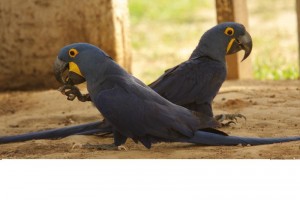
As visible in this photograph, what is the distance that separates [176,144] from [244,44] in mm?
485

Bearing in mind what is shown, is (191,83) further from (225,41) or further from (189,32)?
(189,32)

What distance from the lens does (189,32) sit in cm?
679

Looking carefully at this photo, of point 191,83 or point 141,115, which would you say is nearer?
point 141,115

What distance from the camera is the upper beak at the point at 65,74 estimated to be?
275 cm

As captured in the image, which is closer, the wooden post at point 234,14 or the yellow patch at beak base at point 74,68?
the yellow patch at beak base at point 74,68

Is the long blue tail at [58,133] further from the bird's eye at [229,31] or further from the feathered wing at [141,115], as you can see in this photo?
the bird's eye at [229,31]

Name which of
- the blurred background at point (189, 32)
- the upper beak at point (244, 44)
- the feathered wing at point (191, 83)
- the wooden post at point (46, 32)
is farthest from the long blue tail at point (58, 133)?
the blurred background at point (189, 32)

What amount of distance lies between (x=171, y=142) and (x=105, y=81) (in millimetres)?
332

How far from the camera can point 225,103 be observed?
11.6 ft

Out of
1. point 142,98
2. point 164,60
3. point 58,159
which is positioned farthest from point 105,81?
point 164,60

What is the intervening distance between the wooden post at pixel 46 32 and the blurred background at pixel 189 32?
49.2 inches

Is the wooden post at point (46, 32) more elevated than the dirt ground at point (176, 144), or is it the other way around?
the wooden post at point (46, 32)

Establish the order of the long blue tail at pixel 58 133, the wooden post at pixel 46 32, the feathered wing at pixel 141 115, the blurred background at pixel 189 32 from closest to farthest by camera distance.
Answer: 1. the feathered wing at pixel 141 115
2. the long blue tail at pixel 58 133
3. the wooden post at pixel 46 32
4. the blurred background at pixel 189 32

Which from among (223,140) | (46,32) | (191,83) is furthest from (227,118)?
(46,32)
